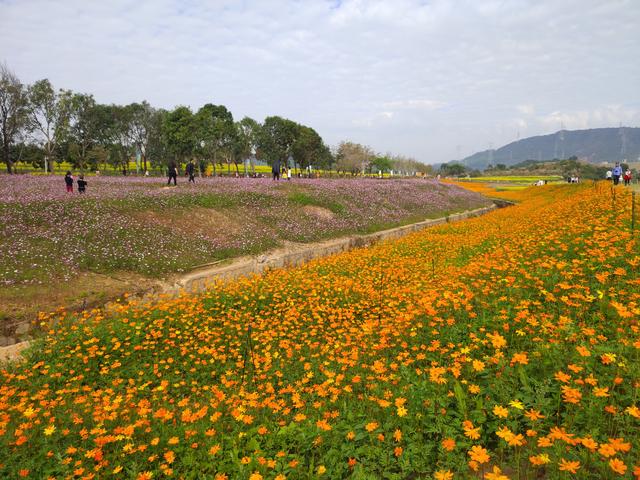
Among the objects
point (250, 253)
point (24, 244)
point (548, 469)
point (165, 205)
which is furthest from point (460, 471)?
point (165, 205)

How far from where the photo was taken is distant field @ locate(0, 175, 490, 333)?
1200cm

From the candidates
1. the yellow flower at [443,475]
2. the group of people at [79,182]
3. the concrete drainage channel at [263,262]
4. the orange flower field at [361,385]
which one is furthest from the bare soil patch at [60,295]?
the group of people at [79,182]

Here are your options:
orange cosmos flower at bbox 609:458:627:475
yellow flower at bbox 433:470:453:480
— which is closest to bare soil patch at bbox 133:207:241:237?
yellow flower at bbox 433:470:453:480

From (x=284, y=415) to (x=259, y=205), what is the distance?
1985 centimetres

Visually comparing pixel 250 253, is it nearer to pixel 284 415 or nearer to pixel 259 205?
pixel 259 205

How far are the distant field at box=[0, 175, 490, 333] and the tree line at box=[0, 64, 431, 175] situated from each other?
33.5 metres

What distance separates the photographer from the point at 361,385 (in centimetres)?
556

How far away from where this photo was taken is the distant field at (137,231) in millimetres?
12000

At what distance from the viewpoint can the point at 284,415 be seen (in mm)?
5070

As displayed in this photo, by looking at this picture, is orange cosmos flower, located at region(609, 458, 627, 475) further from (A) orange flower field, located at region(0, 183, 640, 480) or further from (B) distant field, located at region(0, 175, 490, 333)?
(B) distant field, located at region(0, 175, 490, 333)

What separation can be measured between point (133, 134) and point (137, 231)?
64119 millimetres

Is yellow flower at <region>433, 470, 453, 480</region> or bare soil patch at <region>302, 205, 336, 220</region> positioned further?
bare soil patch at <region>302, 205, 336, 220</region>

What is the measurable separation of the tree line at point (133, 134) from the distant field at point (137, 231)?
33.5 metres

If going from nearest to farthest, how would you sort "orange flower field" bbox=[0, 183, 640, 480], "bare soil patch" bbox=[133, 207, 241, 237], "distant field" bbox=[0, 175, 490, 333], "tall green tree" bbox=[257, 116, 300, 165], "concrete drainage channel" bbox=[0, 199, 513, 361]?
1. "orange flower field" bbox=[0, 183, 640, 480]
2. "distant field" bbox=[0, 175, 490, 333]
3. "concrete drainage channel" bbox=[0, 199, 513, 361]
4. "bare soil patch" bbox=[133, 207, 241, 237]
5. "tall green tree" bbox=[257, 116, 300, 165]
